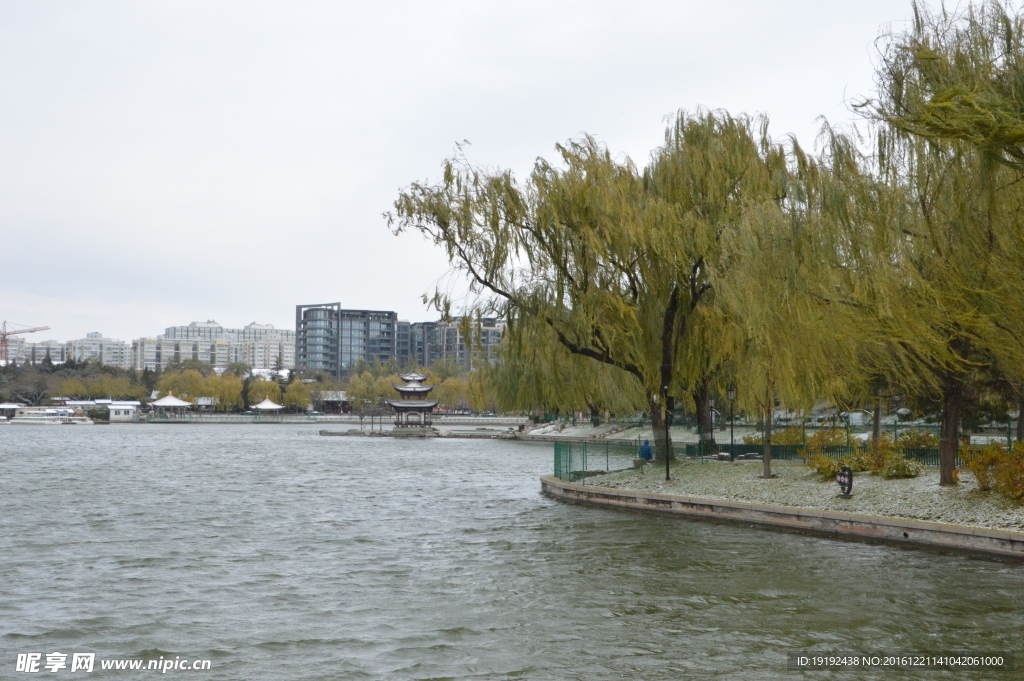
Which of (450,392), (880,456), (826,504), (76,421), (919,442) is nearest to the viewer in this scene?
(826,504)

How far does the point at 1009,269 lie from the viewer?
14.3 meters

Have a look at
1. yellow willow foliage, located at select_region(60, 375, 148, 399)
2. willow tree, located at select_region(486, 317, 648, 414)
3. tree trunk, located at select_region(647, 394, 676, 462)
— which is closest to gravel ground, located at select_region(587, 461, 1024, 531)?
tree trunk, located at select_region(647, 394, 676, 462)

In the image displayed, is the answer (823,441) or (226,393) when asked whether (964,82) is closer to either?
(823,441)

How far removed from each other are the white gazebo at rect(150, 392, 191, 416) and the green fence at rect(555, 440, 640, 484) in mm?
95667

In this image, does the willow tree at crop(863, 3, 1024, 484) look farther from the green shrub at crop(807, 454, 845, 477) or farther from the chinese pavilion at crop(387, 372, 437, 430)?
the chinese pavilion at crop(387, 372, 437, 430)

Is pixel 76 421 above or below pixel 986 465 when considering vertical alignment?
below

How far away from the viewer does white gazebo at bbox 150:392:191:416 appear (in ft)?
367

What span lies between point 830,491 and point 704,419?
10.9 m

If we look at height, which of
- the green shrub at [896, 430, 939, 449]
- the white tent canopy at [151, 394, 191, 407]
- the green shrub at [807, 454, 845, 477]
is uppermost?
the white tent canopy at [151, 394, 191, 407]

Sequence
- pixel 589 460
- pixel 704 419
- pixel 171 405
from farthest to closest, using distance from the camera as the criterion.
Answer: pixel 171 405, pixel 704 419, pixel 589 460

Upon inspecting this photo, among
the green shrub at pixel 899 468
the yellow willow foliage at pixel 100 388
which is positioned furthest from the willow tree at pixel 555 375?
the yellow willow foliage at pixel 100 388

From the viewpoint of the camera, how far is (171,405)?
112 metres

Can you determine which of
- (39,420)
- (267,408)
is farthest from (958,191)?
(39,420)

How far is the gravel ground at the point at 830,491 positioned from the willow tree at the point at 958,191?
245cm
